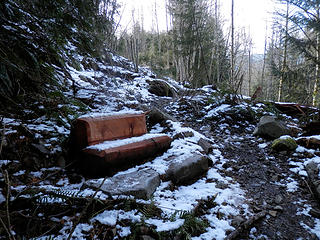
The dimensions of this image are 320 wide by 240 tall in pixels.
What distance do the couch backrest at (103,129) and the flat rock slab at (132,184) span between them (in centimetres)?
61

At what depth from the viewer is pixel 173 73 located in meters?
19.2

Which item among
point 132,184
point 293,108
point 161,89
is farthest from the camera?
point 161,89

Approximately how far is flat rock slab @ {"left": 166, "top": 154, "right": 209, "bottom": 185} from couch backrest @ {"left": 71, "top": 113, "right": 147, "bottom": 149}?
87 centimetres

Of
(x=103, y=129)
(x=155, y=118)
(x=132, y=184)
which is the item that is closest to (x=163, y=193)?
(x=132, y=184)

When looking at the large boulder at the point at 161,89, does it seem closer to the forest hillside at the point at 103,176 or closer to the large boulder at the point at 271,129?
the large boulder at the point at 271,129

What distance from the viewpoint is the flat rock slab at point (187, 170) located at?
2.50 m

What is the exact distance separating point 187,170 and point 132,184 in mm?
888

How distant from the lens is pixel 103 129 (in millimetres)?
2574

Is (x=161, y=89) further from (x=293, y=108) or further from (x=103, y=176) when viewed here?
(x=103, y=176)

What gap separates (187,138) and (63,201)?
2531 mm

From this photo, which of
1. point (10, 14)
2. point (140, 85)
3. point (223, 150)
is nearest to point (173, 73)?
point (140, 85)

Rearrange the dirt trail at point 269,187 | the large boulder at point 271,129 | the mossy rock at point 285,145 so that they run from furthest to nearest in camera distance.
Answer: the large boulder at point 271,129
the mossy rock at point 285,145
the dirt trail at point 269,187

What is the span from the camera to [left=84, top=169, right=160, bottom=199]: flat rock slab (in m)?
1.92

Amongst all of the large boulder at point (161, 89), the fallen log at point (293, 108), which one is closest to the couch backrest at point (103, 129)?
the fallen log at point (293, 108)
